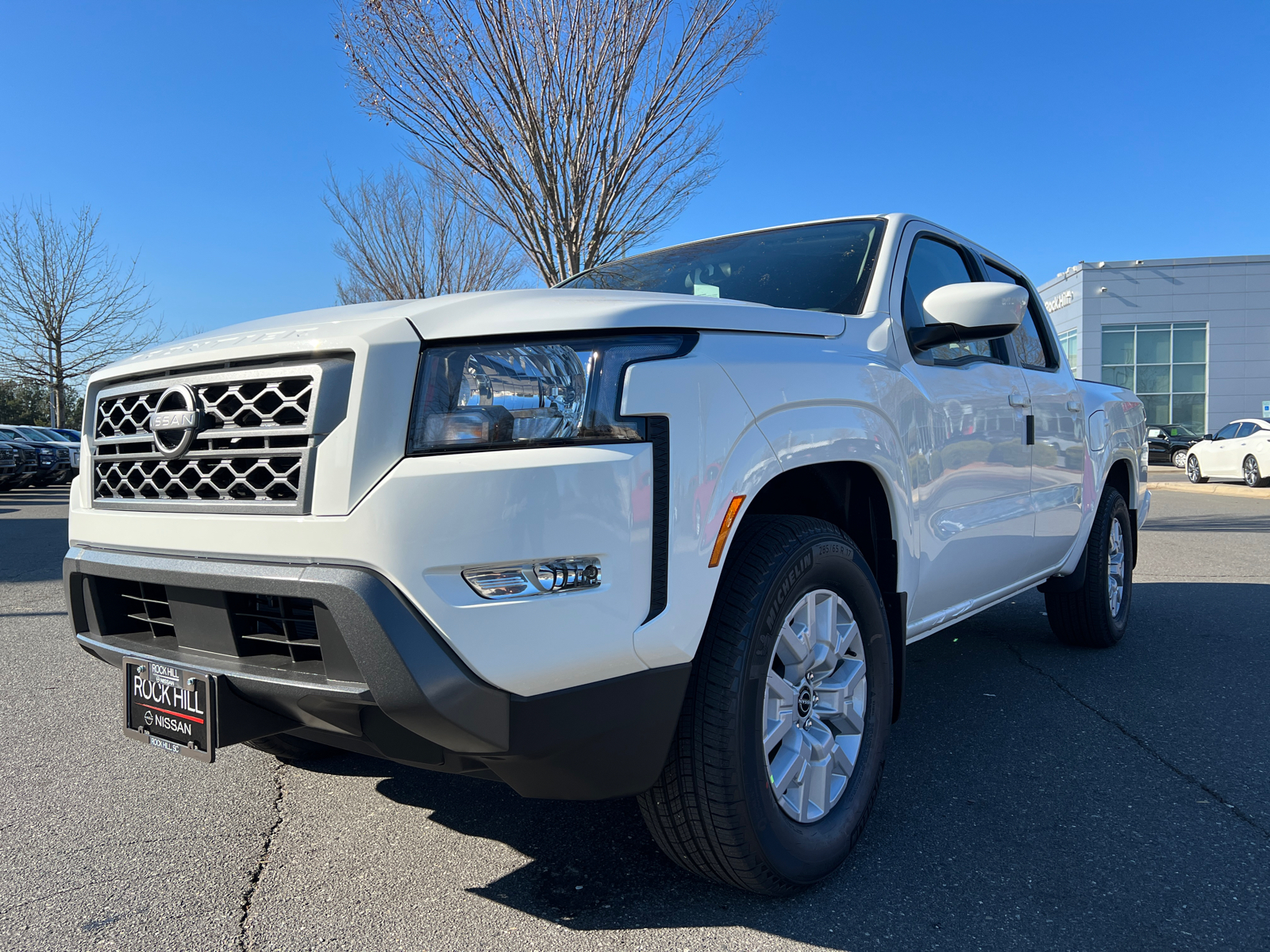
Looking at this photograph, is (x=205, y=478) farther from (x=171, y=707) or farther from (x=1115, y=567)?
(x=1115, y=567)

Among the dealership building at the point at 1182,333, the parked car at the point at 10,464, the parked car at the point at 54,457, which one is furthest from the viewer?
the dealership building at the point at 1182,333

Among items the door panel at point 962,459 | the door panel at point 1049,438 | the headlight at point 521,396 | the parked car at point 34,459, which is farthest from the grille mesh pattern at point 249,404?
the parked car at point 34,459

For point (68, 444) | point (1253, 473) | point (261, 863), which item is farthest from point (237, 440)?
point (68, 444)

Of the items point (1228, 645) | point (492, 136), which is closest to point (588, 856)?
point (1228, 645)

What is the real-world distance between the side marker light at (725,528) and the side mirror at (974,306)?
1.21 meters

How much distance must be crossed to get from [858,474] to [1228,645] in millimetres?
3540

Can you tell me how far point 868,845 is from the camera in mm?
2488

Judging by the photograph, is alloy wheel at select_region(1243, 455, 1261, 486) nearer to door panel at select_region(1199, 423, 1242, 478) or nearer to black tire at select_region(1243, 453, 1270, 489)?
black tire at select_region(1243, 453, 1270, 489)

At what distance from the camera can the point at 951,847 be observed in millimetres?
2457

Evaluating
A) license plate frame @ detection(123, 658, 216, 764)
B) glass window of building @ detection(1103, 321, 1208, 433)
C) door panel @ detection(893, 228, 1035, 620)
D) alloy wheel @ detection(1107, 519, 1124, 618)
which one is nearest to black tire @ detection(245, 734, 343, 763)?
license plate frame @ detection(123, 658, 216, 764)

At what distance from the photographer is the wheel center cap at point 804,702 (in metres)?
2.26

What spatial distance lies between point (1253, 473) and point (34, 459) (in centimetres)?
2593

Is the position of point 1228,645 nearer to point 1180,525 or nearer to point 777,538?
point 777,538

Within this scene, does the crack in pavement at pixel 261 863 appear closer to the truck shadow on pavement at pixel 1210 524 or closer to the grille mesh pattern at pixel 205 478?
the grille mesh pattern at pixel 205 478
